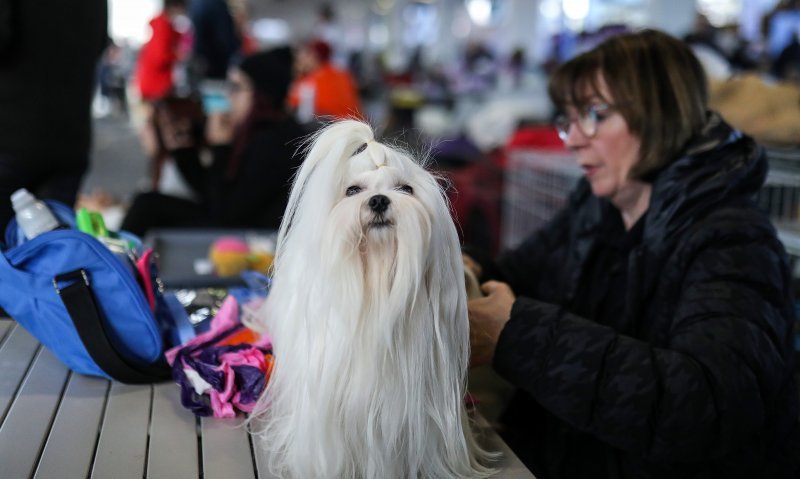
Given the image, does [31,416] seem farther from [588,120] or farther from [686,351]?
[588,120]

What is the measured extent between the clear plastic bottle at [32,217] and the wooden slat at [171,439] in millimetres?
434

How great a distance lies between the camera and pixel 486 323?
51.0 inches

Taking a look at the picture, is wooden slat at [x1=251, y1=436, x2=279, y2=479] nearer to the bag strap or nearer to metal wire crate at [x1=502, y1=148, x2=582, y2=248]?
the bag strap

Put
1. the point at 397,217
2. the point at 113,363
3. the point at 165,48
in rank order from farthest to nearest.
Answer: the point at 165,48 → the point at 113,363 → the point at 397,217

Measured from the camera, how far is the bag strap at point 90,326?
130cm

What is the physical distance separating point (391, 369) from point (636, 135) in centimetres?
90

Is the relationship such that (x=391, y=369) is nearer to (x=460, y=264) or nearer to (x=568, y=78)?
(x=460, y=264)

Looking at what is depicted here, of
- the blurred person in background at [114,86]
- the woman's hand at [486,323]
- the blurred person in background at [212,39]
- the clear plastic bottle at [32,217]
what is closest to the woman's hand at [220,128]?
the blurred person in background at [212,39]

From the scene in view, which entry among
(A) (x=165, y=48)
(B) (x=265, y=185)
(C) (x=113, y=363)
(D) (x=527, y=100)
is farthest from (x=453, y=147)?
(D) (x=527, y=100)

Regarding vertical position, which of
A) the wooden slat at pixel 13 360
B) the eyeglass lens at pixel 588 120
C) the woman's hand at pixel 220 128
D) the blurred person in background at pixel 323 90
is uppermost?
the eyeglass lens at pixel 588 120

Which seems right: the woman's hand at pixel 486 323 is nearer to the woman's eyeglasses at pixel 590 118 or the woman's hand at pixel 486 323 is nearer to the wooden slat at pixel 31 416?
the woman's eyeglasses at pixel 590 118

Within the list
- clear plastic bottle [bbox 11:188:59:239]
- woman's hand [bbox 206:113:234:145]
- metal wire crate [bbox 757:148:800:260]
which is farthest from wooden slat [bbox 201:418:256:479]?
woman's hand [bbox 206:113:234:145]

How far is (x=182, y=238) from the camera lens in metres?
2.65

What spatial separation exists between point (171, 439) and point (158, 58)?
5134mm
